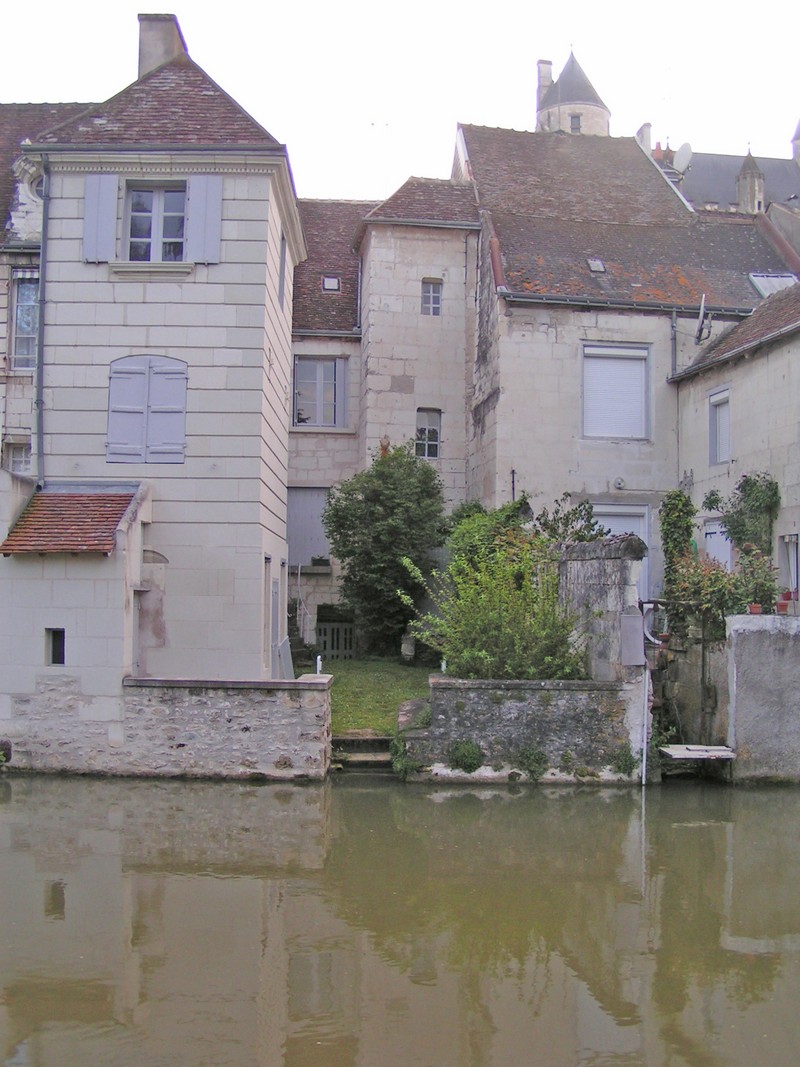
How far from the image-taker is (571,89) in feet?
150

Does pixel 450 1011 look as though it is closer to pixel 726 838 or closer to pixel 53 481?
pixel 726 838

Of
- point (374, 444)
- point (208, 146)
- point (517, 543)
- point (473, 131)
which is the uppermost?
point (473, 131)

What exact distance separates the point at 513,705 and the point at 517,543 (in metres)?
4.40

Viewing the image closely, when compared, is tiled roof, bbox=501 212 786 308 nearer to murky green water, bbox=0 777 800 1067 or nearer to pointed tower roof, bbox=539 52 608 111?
murky green water, bbox=0 777 800 1067

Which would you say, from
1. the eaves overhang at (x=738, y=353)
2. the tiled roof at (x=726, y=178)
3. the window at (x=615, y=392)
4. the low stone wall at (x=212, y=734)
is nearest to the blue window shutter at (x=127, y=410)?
the low stone wall at (x=212, y=734)

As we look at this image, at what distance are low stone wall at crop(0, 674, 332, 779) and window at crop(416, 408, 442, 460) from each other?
12467 millimetres

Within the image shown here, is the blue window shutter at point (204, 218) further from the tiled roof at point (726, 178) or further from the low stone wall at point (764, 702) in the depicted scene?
the tiled roof at point (726, 178)

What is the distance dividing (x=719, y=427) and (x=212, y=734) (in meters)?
12.1

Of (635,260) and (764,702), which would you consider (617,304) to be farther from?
(764,702)

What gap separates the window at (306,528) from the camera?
23391 millimetres

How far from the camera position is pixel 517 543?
15.9m

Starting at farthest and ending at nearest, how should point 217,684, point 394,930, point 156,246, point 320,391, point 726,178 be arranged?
point 726,178 → point 320,391 → point 156,246 → point 217,684 → point 394,930

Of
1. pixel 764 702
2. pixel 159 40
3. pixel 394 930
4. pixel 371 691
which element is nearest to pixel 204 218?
pixel 159 40

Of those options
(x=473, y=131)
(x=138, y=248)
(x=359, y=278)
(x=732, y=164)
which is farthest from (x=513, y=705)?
(x=732, y=164)
